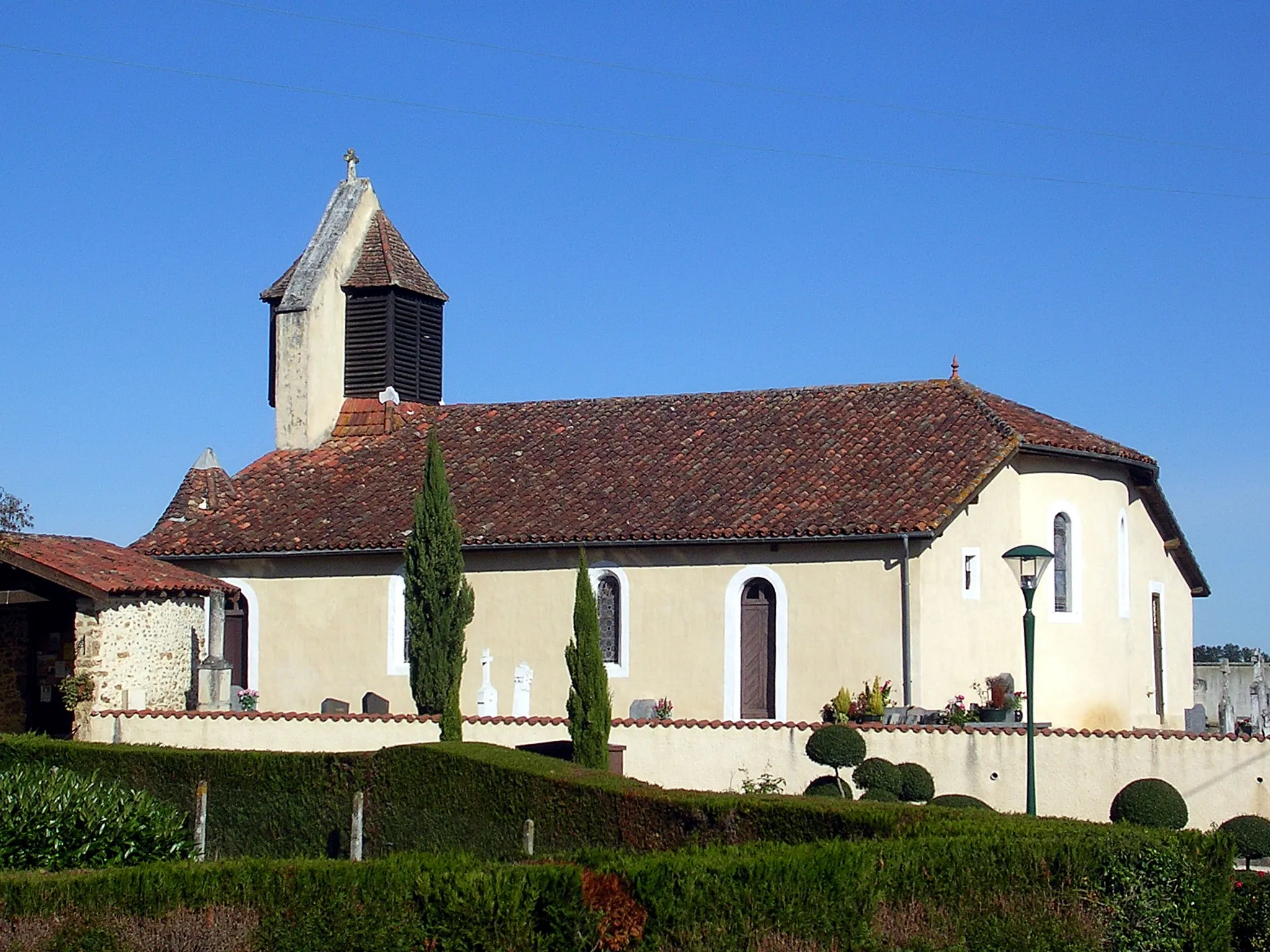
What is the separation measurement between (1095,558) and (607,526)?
9.40 m

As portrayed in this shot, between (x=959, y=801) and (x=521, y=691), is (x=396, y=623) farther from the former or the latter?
(x=959, y=801)

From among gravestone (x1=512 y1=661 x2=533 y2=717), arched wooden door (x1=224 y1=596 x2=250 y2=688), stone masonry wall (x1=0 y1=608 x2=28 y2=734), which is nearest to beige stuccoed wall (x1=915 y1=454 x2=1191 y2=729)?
gravestone (x1=512 y1=661 x2=533 y2=717)

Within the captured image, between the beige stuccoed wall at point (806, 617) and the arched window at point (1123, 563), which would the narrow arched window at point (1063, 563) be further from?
the arched window at point (1123, 563)

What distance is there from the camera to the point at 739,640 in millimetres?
28922

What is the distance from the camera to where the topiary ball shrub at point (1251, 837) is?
20422mm

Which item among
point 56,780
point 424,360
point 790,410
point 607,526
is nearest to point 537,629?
point 607,526

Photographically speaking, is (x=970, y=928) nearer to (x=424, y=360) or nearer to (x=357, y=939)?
(x=357, y=939)

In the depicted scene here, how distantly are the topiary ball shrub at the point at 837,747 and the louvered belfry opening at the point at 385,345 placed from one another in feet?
55.1

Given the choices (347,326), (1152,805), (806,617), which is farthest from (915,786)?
(347,326)

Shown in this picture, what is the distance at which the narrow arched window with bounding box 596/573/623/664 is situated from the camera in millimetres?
30094

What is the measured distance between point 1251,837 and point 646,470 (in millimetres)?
14420

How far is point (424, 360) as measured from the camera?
37.9 meters

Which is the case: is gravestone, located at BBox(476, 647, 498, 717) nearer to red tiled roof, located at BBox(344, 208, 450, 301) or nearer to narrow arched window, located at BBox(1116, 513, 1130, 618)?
red tiled roof, located at BBox(344, 208, 450, 301)

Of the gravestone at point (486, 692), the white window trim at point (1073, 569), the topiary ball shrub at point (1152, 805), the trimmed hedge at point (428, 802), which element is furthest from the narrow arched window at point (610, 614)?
the topiary ball shrub at point (1152, 805)
